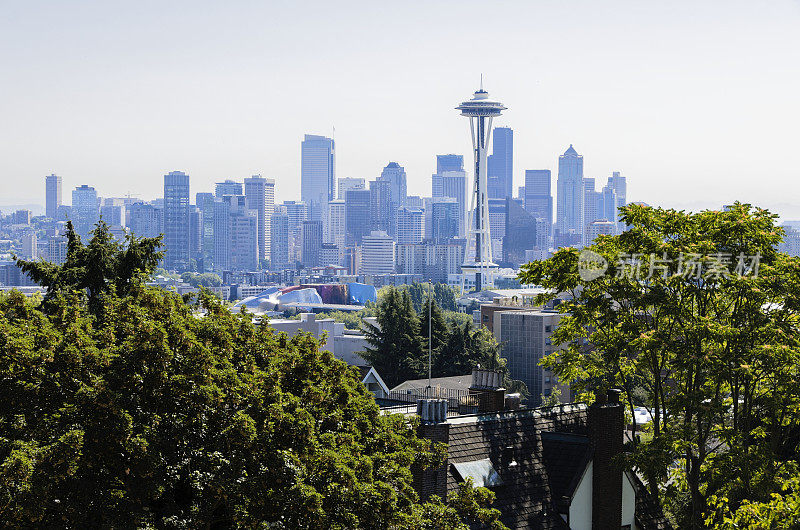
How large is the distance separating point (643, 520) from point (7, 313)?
1699cm

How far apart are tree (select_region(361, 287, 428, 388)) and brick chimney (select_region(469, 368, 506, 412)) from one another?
29681 mm

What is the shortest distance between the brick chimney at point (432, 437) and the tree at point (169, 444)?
15.2 ft

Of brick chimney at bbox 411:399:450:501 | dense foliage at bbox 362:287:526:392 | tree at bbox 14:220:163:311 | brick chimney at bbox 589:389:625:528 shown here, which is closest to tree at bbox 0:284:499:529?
brick chimney at bbox 411:399:450:501

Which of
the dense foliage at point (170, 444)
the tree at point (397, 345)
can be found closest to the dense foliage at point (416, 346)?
the tree at point (397, 345)

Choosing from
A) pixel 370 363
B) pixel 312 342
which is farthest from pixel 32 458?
pixel 370 363

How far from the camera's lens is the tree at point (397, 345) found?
2813 inches

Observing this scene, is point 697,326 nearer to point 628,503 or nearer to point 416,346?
point 628,503

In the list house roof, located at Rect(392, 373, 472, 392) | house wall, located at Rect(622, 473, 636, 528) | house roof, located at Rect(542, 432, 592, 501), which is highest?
house roof, located at Rect(542, 432, 592, 501)

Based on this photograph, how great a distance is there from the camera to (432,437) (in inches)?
882

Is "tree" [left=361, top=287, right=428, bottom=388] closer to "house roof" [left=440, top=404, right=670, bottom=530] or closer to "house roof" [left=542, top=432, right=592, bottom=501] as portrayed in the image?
"house roof" [left=440, top=404, right=670, bottom=530]

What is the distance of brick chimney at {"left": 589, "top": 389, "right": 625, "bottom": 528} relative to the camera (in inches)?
981

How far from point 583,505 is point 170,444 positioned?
13479 mm

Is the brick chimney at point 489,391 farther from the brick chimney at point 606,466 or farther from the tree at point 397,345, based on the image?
the tree at point 397,345

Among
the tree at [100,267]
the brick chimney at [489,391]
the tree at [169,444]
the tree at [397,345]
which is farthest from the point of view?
the tree at [397,345]
